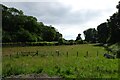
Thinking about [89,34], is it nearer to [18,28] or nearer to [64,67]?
[18,28]

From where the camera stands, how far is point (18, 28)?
105 metres

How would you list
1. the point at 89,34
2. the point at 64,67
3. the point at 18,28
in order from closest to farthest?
Result: the point at 64,67 < the point at 18,28 < the point at 89,34

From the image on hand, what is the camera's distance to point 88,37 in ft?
578

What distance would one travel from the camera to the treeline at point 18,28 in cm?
9909

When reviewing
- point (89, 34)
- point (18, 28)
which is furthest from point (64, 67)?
point (89, 34)

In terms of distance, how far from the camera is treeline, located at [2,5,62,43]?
99094mm

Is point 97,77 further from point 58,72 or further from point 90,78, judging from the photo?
point 58,72

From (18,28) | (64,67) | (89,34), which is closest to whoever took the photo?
(64,67)

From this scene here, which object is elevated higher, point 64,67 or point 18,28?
point 18,28

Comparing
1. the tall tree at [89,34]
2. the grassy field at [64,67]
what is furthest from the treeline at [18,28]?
the grassy field at [64,67]

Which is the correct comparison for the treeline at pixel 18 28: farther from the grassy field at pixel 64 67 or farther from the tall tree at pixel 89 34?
the grassy field at pixel 64 67

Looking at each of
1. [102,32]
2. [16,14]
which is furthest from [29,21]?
[102,32]

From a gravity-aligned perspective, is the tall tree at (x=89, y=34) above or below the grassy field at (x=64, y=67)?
above

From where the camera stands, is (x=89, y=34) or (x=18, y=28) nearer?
(x=18, y=28)
